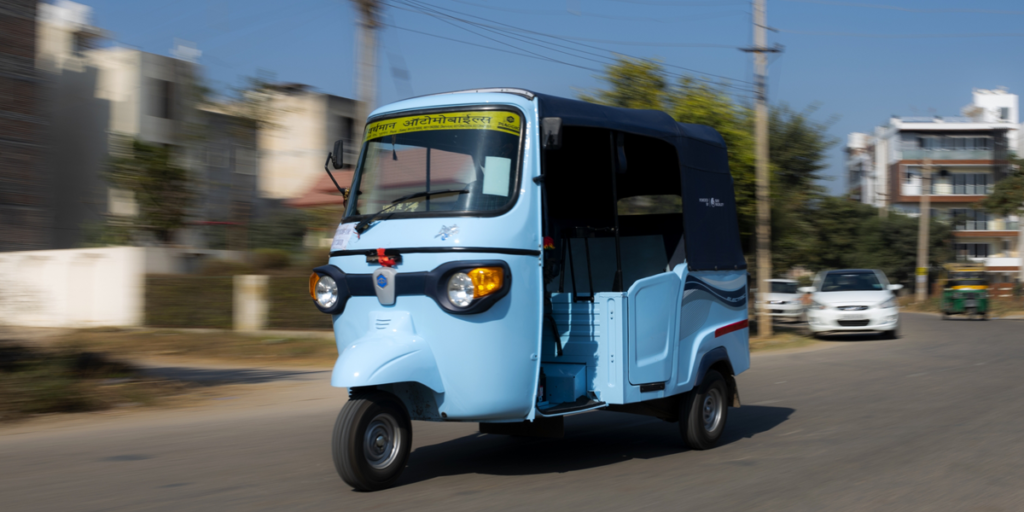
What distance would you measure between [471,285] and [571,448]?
2.56 meters

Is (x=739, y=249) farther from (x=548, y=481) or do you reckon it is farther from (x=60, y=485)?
(x=60, y=485)

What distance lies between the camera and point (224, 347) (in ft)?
56.8

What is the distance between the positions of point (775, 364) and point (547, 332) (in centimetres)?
1018

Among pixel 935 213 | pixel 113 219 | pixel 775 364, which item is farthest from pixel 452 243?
pixel 935 213

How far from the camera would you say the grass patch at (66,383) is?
367 inches

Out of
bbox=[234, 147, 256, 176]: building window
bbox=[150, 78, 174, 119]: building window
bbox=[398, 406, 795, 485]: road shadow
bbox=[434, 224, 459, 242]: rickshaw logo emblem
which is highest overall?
bbox=[150, 78, 174, 119]: building window

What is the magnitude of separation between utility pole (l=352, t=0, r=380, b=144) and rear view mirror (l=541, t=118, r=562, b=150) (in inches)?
432

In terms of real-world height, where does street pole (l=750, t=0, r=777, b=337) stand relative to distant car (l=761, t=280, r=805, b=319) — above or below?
above

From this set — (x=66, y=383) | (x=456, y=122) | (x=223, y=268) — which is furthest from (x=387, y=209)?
(x=223, y=268)

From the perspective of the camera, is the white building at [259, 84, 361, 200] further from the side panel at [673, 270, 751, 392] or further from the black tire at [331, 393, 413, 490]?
the black tire at [331, 393, 413, 490]

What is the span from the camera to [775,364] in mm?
15852

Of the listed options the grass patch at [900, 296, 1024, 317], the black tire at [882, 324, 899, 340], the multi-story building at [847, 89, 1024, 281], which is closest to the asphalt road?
the black tire at [882, 324, 899, 340]

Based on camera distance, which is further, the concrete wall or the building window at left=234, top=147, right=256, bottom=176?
the building window at left=234, top=147, right=256, bottom=176

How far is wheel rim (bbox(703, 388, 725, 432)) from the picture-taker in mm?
7840
